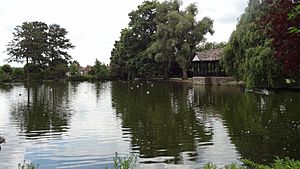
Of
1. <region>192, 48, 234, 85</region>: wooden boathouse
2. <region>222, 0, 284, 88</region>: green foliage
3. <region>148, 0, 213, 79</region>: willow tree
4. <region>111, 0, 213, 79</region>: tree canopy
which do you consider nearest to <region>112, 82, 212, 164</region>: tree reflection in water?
<region>222, 0, 284, 88</region>: green foliage

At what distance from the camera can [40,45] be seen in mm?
80562

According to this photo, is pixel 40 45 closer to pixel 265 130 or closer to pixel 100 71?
pixel 100 71

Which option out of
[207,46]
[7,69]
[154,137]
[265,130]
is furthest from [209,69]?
[7,69]

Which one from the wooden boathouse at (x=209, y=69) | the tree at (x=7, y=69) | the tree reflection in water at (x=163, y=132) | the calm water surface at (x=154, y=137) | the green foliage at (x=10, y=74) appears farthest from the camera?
the tree at (x=7, y=69)

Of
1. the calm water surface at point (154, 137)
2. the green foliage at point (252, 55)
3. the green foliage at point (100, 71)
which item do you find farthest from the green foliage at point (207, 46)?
the calm water surface at point (154, 137)

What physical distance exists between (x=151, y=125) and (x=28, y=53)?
68.9 m

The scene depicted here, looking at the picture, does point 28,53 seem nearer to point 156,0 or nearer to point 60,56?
point 60,56

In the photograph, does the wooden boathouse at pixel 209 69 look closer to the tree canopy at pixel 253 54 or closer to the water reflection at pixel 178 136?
the tree canopy at pixel 253 54

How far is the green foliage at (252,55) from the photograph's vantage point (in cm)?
3041

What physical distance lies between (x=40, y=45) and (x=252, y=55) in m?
56.8

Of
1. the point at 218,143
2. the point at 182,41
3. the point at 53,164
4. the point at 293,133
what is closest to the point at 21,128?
the point at 53,164

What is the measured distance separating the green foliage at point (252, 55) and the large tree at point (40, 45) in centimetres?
5006

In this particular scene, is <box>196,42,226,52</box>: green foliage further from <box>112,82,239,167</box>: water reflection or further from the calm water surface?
<box>112,82,239,167</box>: water reflection

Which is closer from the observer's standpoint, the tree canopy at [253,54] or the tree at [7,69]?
the tree canopy at [253,54]
